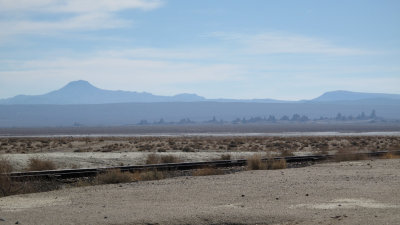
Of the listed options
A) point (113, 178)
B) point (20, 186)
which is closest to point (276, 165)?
point (113, 178)

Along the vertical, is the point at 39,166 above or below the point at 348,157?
below

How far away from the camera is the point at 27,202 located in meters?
16.3

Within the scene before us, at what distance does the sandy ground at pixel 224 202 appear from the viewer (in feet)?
44.8

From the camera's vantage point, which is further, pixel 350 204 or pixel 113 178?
pixel 113 178

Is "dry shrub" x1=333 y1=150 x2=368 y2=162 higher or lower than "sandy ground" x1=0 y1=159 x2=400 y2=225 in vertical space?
higher

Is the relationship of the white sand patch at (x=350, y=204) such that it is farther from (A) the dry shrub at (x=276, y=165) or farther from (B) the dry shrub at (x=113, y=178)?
(A) the dry shrub at (x=276, y=165)

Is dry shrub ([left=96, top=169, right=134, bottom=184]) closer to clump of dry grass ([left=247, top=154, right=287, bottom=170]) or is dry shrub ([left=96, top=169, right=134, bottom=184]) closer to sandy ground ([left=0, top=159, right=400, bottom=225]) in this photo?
sandy ground ([left=0, top=159, right=400, bottom=225])

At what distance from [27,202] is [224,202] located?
533 cm

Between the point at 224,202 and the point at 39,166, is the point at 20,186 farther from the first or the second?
the point at 39,166

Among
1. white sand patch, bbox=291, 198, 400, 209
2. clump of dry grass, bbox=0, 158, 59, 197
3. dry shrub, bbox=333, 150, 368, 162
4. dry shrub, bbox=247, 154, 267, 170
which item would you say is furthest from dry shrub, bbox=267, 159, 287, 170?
white sand patch, bbox=291, 198, 400, 209

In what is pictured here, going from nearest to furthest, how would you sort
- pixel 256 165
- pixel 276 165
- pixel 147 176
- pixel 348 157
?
pixel 147 176 → pixel 256 165 → pixel 276 165 → pixel 348 157

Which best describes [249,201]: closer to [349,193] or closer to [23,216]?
[349,193]

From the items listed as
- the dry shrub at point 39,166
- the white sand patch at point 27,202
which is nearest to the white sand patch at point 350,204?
the white sand patch at point 27,202

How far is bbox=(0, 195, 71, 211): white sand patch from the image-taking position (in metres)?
15.4
